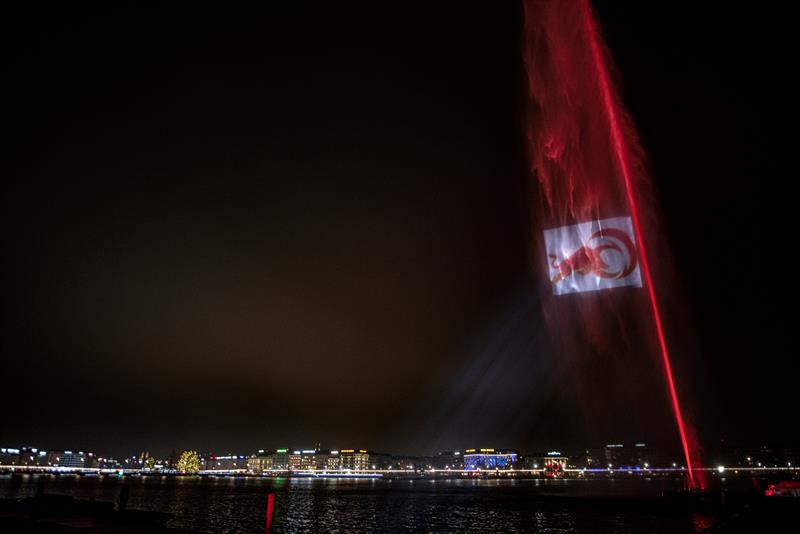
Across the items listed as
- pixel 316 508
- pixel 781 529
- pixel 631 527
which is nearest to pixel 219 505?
pixel 316 508

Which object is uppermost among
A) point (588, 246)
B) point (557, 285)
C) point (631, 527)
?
point (588, 246)

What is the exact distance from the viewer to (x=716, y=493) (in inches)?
1850

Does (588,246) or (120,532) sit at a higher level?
(588,246)

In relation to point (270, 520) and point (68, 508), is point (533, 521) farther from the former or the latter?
point (68, 508)

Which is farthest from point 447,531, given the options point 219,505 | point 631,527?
point 219,505

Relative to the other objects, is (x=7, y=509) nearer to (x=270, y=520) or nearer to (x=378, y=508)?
(x=270, y=520)

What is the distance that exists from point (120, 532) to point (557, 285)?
22372 millimetres

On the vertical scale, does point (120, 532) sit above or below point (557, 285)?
below

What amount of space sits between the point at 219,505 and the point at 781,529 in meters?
47.0

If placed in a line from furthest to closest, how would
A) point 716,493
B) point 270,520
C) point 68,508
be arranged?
point 716,493 → point 68,508 → point 270,520

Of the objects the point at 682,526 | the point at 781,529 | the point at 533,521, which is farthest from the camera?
the point at 533,521

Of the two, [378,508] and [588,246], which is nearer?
[588,246]

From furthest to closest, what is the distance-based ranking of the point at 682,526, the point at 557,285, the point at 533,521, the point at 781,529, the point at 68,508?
the point at 533,521
the point at 682,526
the point at 68,508
the point at 557,285
the point at 781,529

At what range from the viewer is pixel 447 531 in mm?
31906
